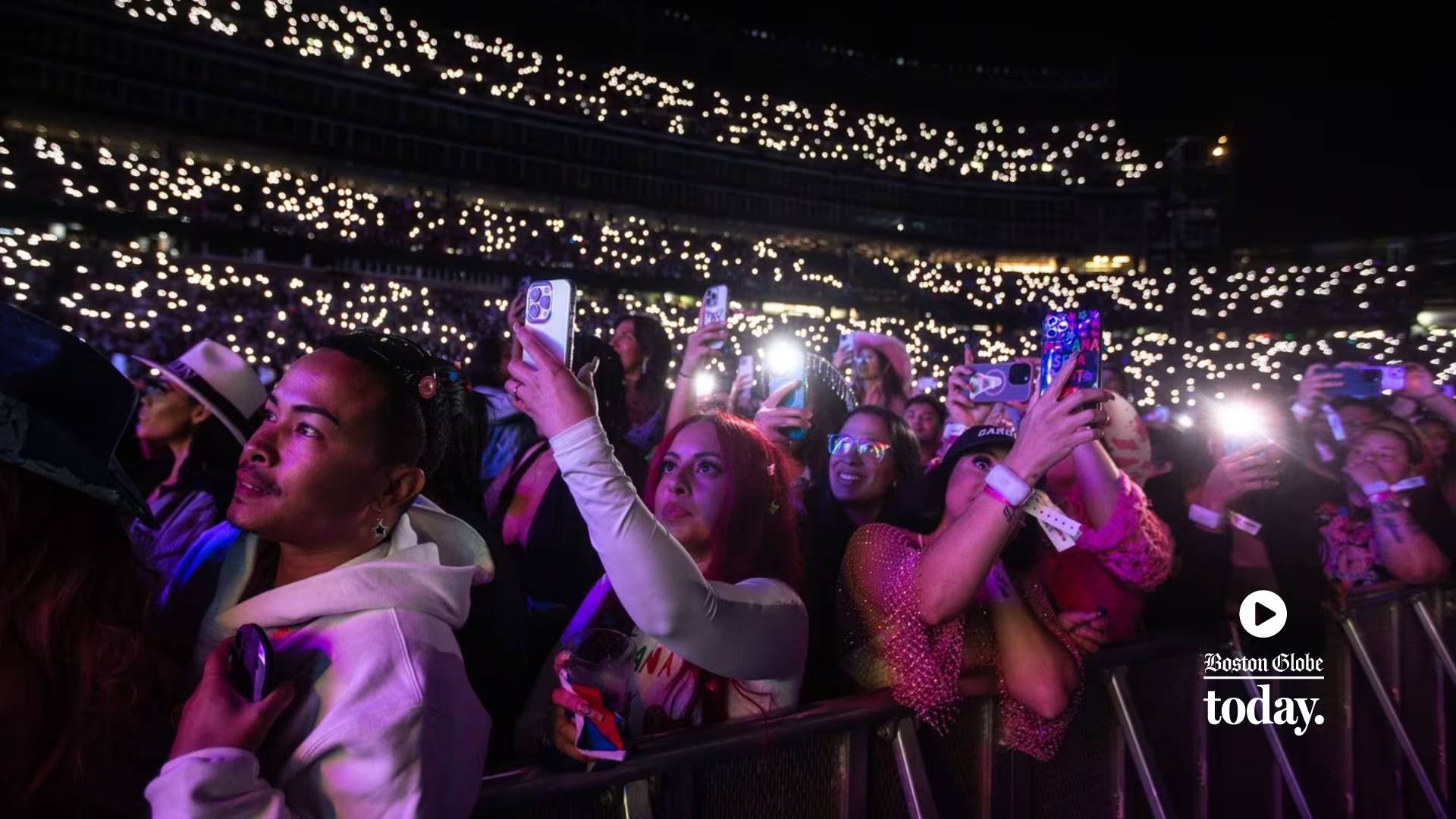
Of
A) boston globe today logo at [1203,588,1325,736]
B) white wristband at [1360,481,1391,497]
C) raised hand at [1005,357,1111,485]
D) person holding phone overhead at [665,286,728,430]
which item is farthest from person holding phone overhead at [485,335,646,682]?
white wristband at [1360,481,1391,497]

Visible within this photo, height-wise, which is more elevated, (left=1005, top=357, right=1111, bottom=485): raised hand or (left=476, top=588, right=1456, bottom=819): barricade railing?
(left=1005, top=357, right=1111, bottom=485): raised hand

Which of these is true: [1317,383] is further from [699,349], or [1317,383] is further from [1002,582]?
[699,349]

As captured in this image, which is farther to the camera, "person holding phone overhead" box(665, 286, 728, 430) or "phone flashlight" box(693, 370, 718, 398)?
"phone flashlight" box(693, 370, 718, 398)

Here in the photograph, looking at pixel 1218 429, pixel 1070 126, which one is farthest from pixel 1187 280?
pixel 1218 429

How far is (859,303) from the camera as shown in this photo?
36.1 metres

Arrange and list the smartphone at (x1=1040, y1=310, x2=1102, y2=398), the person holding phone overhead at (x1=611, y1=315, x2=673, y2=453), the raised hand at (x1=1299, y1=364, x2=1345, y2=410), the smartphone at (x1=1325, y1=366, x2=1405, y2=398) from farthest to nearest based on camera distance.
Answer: the raised hand at (x1=1299, y1=364, x2=1345, y2=410)
the smartphone at (x1=1325, y1=366, x2=1405, y2=398)
the person holding phone overhead at (x1=611, y1=315, x2=673, y2=453)
the smartphone at (x1=1040, y1=310, x2=1102, y2=398)

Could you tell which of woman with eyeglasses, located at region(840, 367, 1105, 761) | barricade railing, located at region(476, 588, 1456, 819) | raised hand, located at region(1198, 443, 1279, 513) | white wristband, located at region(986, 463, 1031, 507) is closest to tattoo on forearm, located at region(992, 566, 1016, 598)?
woman with eyeglasses, located at region(840, 367, 1105, 761)

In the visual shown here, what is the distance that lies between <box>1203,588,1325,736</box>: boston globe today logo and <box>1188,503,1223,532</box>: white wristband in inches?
15.8

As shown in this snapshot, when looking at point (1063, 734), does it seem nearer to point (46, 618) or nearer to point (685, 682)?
point (685, 682)

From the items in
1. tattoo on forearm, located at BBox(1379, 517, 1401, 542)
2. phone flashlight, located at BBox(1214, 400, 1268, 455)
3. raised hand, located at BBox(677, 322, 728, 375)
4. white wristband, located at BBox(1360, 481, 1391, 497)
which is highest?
raised hand, located at BBox(677, 322, 728, 375)

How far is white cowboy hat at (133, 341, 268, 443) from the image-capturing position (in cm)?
334

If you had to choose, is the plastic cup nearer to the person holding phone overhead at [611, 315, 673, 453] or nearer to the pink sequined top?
the pink sequined top

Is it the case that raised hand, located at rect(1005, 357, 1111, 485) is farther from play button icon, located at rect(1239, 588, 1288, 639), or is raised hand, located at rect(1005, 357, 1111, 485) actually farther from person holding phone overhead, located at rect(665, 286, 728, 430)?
play button icon, located at rect(1239, 588, 1288, 639)

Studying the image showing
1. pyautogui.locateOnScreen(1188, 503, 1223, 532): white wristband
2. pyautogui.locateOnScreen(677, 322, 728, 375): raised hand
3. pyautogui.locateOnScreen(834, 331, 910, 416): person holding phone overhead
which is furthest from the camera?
pyautogui.locateOnScreen(834, 331, 910, 416): person holding phone overhead
